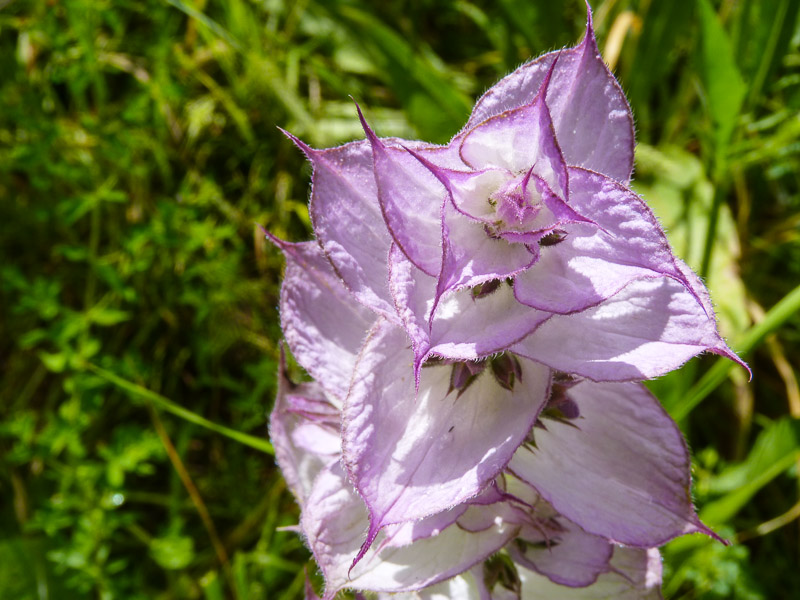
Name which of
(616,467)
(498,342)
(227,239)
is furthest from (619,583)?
(227,239)

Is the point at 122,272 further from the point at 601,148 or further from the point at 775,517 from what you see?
the point at 775,517

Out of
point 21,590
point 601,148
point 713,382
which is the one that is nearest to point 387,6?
point 713,382

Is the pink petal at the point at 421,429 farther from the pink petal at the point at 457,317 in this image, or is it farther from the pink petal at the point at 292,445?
the pink petal at the point at 292,445

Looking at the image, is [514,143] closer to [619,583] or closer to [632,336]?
[632,336]

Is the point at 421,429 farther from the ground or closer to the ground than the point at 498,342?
closer to the ground

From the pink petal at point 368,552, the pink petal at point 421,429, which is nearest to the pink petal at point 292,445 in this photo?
the pink petal at point 368,552

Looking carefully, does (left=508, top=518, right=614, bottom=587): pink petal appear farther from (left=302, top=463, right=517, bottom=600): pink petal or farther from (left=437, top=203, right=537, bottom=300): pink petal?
(left=437, top=203, right=537, bottom=300): pink petal
